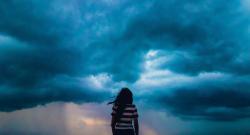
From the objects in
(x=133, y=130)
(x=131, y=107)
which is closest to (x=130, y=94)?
(x=131, y=107)

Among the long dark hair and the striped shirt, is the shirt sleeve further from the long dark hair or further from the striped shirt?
the long dark hair

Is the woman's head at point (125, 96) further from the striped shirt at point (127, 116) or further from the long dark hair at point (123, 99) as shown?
the striped shirt at point (127, 116)

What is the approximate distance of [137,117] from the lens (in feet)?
37.7

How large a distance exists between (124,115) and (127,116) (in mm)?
120

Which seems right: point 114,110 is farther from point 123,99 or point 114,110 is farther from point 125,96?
point 125,96

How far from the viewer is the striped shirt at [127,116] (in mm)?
11430

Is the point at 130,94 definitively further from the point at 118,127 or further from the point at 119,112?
the point at 118,127

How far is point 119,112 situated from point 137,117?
0.69 m

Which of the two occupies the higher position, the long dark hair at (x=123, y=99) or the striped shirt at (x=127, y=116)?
the long dark hair at (x=123, y=99)

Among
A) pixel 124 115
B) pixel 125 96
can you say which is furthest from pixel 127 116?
pixel 125 96

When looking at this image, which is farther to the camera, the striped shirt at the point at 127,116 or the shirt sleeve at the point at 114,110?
the shirt sleeve at the point at 114,110

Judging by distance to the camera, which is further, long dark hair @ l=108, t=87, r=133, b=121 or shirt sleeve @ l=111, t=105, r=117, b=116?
shirt sleeve @ l=111, t=105, r=117, b=116

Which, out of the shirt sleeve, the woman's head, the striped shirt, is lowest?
the striped shirt

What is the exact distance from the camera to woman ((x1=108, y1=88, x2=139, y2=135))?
1146 centimetres
